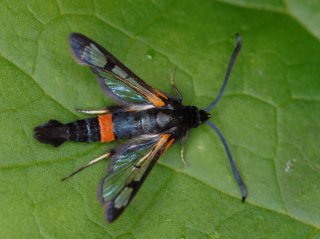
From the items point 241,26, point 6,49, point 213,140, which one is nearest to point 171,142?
point 213,140

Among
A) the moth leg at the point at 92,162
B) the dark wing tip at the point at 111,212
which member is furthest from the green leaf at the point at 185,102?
the dark wing tip at the point at 111,212

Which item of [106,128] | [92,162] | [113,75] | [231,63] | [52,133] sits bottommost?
[92,162]

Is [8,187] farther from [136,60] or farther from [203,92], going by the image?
[203,92]

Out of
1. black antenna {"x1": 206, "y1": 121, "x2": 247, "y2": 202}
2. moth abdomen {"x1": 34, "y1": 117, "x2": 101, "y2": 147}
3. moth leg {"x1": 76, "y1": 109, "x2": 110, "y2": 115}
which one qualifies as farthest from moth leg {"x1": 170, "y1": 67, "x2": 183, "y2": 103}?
moth abdomen {"x1": 34, "y1": 117, "x2": 101, "y2": 147}

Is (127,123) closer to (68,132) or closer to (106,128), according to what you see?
(106,128)

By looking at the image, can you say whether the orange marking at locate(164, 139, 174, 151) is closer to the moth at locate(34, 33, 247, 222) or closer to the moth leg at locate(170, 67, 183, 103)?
the moth at locate(34, 33, 247, 222)

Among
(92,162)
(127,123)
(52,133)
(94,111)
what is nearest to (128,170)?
(92,162)
